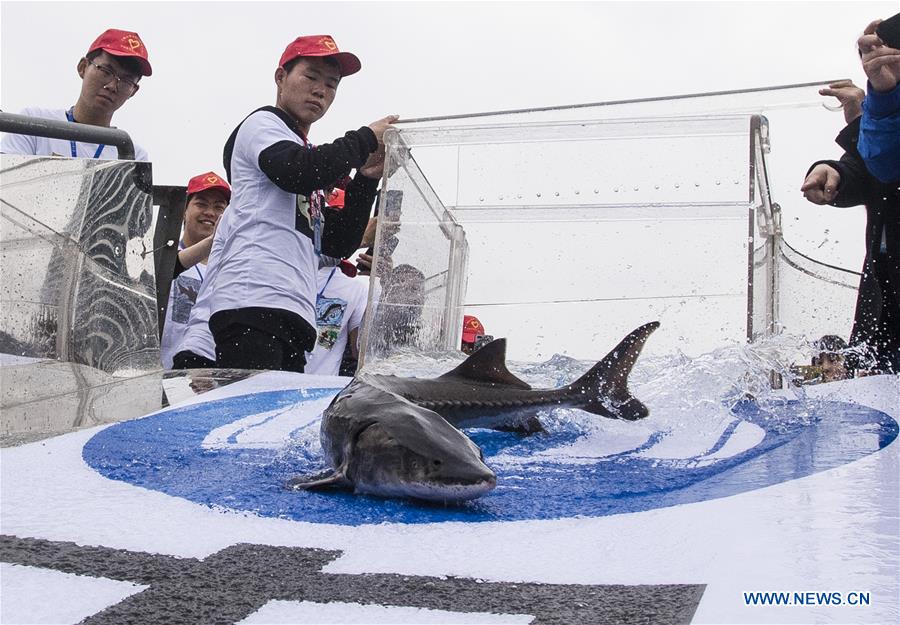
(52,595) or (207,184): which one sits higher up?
(207,184)

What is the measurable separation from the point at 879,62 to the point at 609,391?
138cm

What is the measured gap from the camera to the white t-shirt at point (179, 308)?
15.3 ft

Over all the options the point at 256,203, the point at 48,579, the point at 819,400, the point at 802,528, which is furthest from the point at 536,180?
the point at 48,579

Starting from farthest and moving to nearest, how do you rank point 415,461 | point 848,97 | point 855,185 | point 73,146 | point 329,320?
1. point 329,320
2. point 73,146
3. point 848,97
4. point 855,185
5. point 415,461

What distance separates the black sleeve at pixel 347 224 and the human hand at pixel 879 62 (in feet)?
7.24

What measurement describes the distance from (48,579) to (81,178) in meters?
1.84

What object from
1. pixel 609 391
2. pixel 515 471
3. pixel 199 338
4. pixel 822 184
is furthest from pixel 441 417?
pixel 199 338

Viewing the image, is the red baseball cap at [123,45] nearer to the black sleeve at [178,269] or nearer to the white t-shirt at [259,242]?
the white t-shirt at [259,242]

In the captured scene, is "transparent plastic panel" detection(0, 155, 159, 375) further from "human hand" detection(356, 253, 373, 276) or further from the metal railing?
"human hand" detection(356, 253, 373, 276)

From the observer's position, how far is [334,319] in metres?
5.23

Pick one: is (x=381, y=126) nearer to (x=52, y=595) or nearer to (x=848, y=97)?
(x=848, y=97)

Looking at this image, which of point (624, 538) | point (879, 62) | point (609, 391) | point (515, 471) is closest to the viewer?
point (624, 538)

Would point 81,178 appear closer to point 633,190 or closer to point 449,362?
point 449,362

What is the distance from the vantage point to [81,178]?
2729mm
